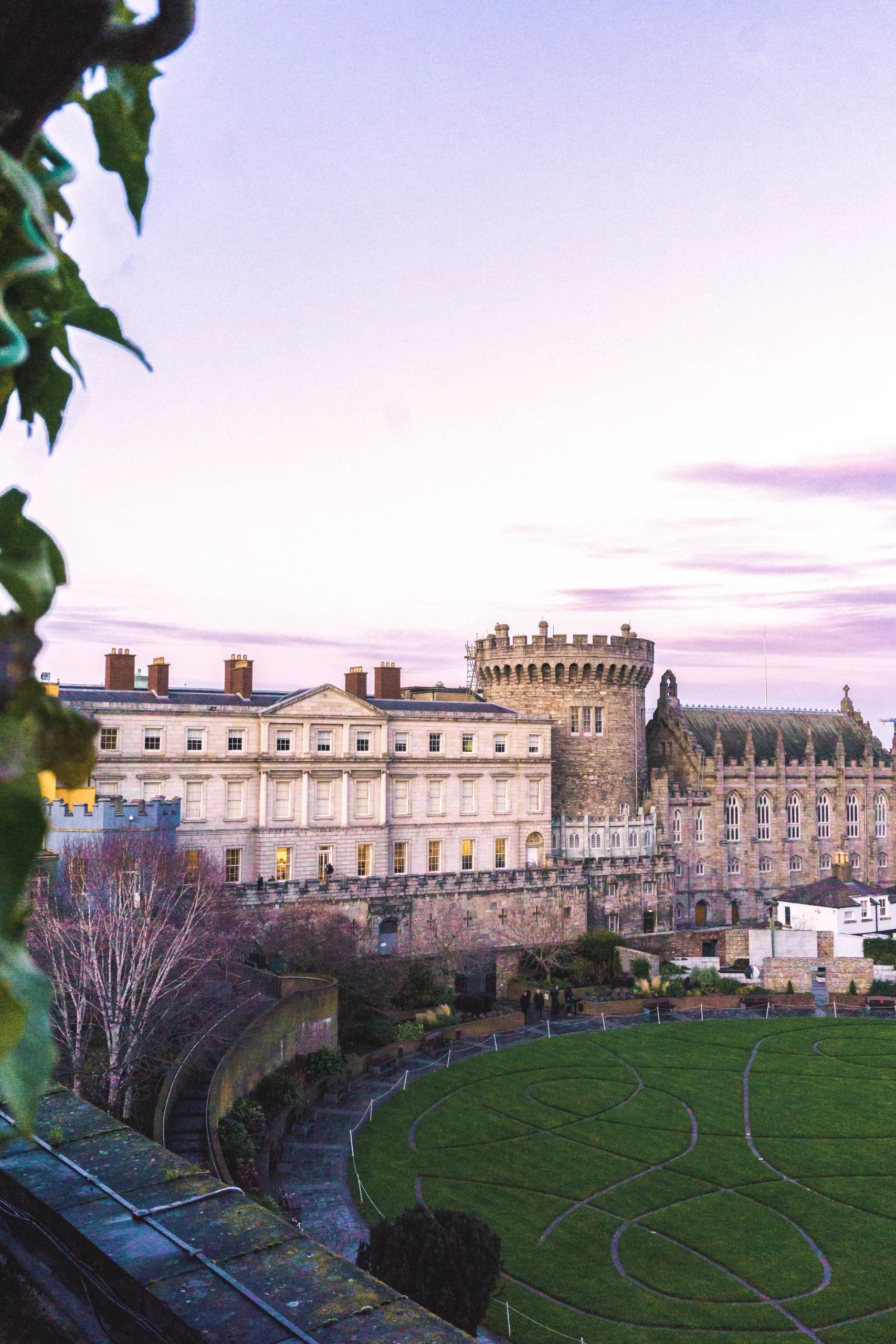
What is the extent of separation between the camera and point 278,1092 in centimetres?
3347

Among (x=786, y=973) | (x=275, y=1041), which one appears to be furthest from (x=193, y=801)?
(x=786, y=973)

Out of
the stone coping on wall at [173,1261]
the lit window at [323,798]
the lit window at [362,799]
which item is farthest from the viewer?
the lit window at [362,799]

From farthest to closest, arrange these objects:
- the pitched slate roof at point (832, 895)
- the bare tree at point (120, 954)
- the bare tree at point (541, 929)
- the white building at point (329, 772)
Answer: the pitched slate roof at point (832, 895) < the white building at point (329, 772) < the bare tree at point (541, 929) < the bare tree at point (120, 954)

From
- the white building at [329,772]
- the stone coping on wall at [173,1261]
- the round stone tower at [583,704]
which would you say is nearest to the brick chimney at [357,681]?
the white building at [329,772]

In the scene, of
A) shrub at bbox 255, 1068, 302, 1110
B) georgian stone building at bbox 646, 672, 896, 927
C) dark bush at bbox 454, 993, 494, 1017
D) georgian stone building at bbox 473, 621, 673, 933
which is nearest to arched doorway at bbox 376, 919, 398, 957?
dark bush at bbox 454, 993, 494, 1017

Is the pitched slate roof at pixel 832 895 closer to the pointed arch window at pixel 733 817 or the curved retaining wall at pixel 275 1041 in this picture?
the pointed arch window at pixel 733 817

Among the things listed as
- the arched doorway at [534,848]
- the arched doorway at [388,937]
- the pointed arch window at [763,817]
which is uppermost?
the pointed arch window at [763,817]

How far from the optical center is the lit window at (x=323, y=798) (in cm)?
6159

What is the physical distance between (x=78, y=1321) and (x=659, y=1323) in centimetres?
1779

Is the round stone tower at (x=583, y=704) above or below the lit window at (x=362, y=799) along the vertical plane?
above

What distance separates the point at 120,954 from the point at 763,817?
61.5 metres

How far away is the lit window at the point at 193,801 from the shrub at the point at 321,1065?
A: 77.1 ft

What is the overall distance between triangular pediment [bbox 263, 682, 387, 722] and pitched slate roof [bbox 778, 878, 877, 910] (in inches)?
1095

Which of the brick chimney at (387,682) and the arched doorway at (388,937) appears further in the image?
the brick chimney at (387,682)
